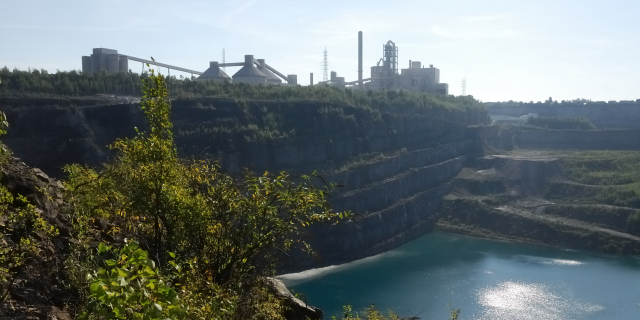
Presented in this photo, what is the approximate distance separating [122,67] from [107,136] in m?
10.8

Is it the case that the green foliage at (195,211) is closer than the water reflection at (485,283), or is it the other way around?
the green foliage at (195,211)

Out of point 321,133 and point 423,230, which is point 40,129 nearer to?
point 321,133

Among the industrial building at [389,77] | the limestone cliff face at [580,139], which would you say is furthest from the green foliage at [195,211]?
the limestone cliff face at [580,139]

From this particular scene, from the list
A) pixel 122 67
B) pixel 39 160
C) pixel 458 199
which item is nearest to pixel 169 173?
pixel 39 160

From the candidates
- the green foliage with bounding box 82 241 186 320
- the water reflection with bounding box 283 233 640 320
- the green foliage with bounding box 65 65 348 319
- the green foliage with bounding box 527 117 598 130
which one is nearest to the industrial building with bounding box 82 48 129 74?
the water reflection with bounding box 283 233 640 320

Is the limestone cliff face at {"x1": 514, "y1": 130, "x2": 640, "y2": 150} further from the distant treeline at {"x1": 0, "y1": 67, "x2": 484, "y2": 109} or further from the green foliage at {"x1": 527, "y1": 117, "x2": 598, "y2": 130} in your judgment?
the distant treeline at {"x1": 0, "y1": 67, "x2": 484, "y2": 109}

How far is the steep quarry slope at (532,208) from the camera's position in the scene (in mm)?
30922

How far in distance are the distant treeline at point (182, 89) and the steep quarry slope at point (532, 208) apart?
643 centimetres

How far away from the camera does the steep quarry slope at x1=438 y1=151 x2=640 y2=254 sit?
30922 millimetres

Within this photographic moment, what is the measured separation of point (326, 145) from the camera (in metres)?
31.7

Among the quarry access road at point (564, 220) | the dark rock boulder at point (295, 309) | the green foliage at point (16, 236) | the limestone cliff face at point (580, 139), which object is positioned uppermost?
the green foliage at point (16, 236)

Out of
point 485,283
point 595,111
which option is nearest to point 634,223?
point 485,283

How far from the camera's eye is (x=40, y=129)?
72.5ft

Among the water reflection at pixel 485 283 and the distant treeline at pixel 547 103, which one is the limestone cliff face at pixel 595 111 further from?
the water reflection at pixel 485 283
